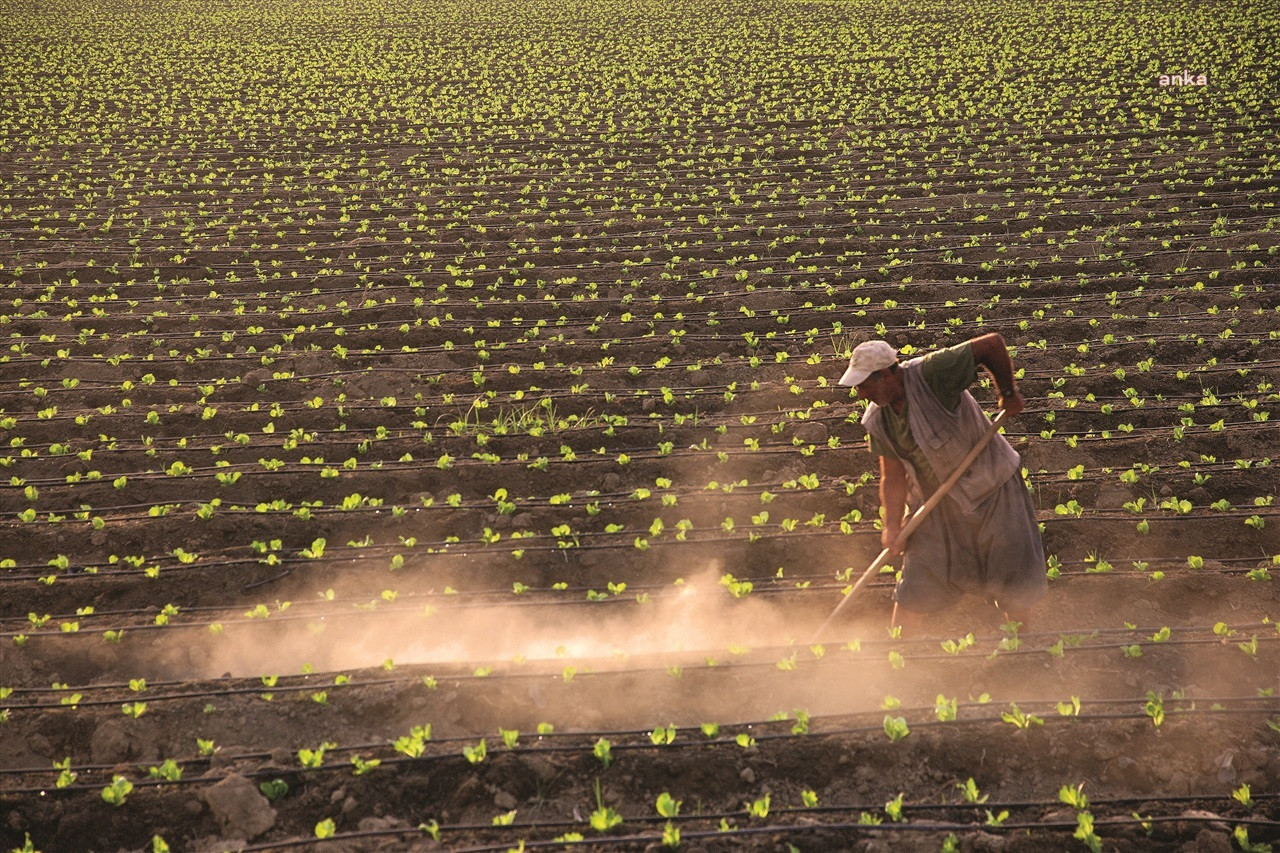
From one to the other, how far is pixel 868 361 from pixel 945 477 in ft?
2.23

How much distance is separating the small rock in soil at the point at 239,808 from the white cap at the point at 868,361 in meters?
2.81

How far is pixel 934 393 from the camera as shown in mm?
3799

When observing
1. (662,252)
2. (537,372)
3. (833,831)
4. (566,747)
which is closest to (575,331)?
(537,372)

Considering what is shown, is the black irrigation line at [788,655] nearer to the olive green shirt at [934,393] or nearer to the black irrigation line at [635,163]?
the olive green shirt at [934,393]

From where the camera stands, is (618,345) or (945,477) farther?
(618,345)

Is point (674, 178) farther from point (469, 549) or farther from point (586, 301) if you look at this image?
point (469, 549)

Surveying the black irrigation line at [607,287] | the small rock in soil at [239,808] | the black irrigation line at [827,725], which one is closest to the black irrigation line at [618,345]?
the black irrigation line at [607,287]

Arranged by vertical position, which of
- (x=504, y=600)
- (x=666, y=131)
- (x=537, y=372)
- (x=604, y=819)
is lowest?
(x=604, y=819)

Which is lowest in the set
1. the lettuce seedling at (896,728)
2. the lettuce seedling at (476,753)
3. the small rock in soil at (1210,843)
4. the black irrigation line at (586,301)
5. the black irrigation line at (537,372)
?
the small rock in soil at (1210,843)

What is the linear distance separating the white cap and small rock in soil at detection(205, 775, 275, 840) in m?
2.81

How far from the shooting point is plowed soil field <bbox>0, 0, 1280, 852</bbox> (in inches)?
134

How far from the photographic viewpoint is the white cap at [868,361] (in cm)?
366

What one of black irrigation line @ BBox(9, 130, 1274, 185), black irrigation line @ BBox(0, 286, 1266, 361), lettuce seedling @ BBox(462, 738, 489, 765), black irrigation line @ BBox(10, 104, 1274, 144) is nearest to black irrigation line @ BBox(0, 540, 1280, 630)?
lettuce seedling @ BBox(462, 738, 489, 765)

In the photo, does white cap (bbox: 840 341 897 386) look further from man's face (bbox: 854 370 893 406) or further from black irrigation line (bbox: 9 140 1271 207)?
black irrigation line (bbox: 9 140 1271 207)
